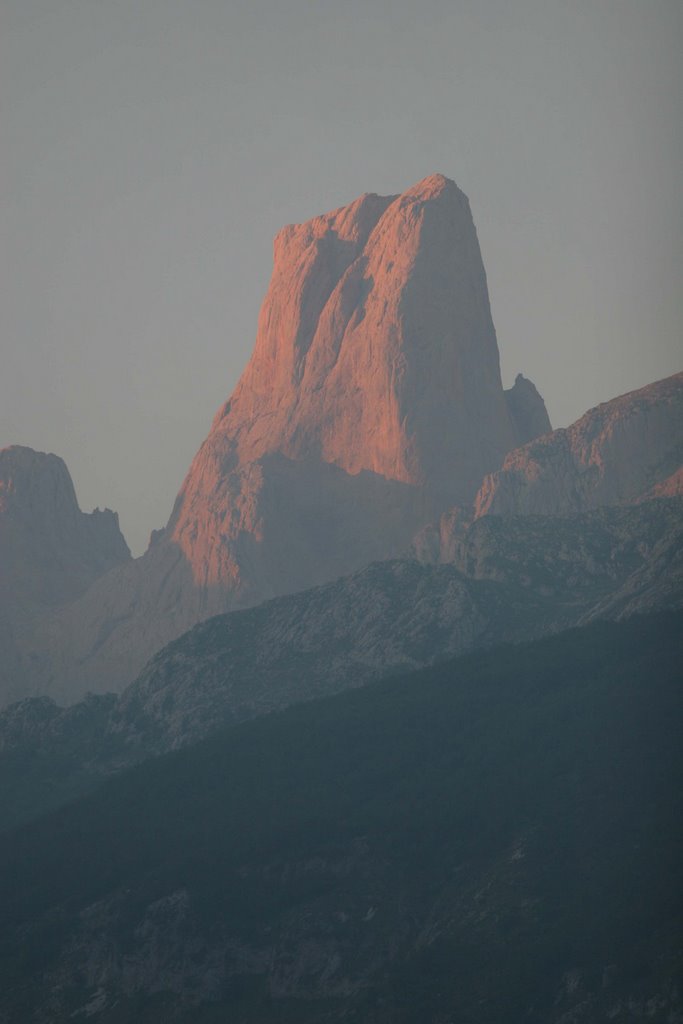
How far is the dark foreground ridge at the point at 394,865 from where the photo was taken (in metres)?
100

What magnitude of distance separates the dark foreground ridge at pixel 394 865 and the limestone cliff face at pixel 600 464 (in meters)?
41.9

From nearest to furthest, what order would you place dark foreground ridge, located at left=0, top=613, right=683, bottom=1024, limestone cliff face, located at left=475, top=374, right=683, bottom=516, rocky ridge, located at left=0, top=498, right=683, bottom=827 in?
1. dark foreground ridge, located at left=0, top=613, right=683, bottom=1024
2. rocky ridge, located at left=0, top=498, right=683, bottom=827
3. limestone cliff face, located at left=475, top=374, right=683, bottom=516

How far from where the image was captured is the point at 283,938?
363 feet

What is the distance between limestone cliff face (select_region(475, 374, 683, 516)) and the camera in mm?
182500

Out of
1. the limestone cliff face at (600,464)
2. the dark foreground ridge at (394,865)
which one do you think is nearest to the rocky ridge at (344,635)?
the dark foreground ridge at (394,865)

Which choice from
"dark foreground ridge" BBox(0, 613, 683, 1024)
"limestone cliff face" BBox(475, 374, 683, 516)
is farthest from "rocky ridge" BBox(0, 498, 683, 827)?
"limestone cliff face" BBox(475, 374, 683, 516)

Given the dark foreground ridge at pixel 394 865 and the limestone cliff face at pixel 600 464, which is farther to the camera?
the limestone cliff face at pixel 600 464

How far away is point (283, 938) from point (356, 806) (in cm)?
1555

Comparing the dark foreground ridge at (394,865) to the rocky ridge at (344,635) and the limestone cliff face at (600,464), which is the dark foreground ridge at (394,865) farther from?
the limestone cliff face at (600,464)

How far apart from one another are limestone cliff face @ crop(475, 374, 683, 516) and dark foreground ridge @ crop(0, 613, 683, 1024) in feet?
137

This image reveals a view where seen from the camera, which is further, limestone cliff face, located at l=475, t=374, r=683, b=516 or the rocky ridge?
limestone cliff face, located at l=475, t=374, r=683, b=516

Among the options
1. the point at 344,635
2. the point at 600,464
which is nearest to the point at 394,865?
the point at 344,635

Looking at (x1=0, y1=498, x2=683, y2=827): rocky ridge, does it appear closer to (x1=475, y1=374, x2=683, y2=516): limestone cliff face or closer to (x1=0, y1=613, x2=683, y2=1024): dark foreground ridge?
(x1=0, y1=613, x2=683, y2=1024): dark foreground ridge

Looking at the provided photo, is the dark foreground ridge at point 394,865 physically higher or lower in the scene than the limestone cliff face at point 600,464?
lower
